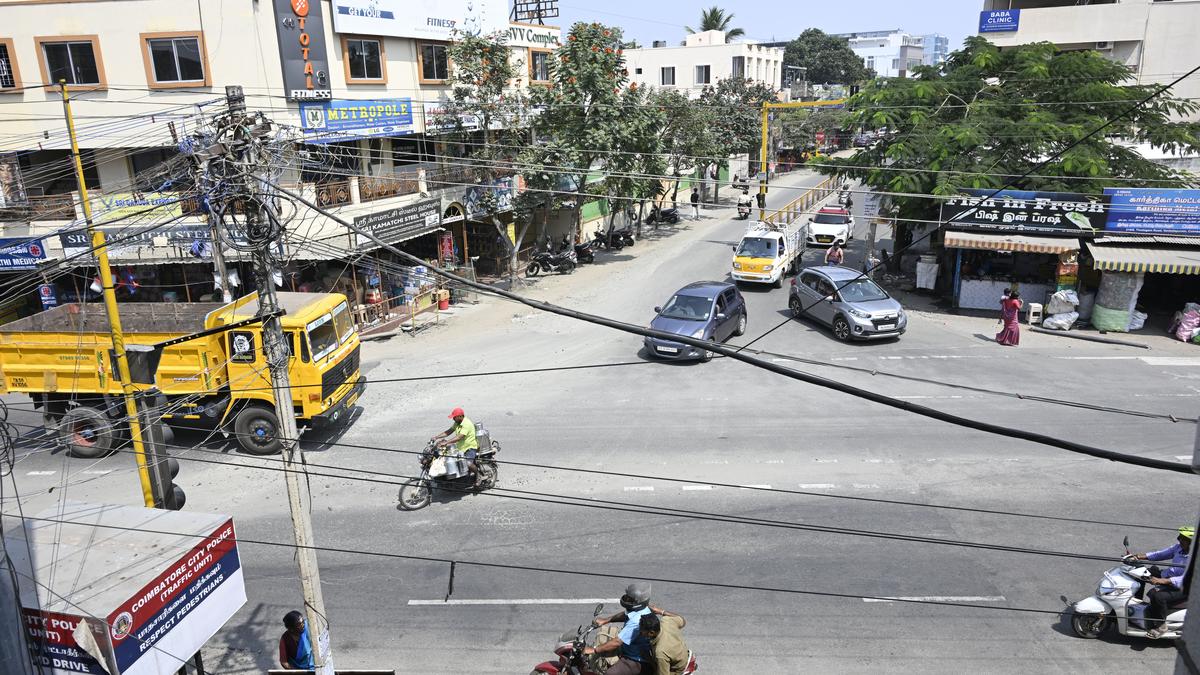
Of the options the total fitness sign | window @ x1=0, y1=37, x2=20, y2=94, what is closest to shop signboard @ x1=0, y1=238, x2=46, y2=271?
window @ x1=0, y1=37, x2=20, y2=94

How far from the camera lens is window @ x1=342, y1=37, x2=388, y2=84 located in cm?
2219

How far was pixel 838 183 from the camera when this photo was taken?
2050 inches

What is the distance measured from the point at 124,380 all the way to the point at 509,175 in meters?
18.2

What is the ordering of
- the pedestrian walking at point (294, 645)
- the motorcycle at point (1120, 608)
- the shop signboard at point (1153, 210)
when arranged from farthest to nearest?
the shop signboard at point (1153, 210) < the motorcycle at point (1120, 608) < the pedestrian walking at point (294, 645)

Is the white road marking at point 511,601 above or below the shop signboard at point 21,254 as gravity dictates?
below

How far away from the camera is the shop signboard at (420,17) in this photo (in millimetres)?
21875

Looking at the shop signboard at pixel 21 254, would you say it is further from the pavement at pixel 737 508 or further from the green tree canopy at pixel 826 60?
the green tree canopy at pixel 826 60

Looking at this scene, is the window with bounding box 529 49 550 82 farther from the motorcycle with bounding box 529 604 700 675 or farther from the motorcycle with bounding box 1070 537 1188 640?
the motorcycle with bounding box 1070 537 1188 640

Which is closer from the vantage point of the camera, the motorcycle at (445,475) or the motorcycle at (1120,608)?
the motorcycle at (1120,608)

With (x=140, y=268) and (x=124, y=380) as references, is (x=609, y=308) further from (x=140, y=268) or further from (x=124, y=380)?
(x=124, y=380)

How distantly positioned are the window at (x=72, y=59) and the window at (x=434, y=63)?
9.01 meters

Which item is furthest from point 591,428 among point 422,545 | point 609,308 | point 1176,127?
point 1176,127

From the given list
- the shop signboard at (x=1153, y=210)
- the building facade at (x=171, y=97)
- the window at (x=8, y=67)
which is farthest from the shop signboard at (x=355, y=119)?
the shop signboard at (x=1153, y=210)

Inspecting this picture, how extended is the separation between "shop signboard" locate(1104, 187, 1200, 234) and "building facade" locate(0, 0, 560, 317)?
1957 centimetres
